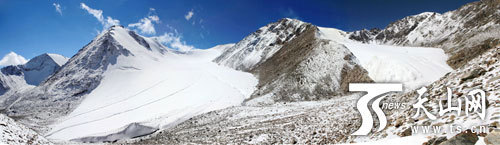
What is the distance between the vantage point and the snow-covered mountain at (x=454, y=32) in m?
33.2

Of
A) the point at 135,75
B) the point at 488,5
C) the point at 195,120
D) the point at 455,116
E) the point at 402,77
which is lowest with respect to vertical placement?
the point at 195,120

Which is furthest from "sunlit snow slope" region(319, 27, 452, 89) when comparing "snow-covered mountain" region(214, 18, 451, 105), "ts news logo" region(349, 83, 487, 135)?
"ts news logo" region(349, 83, 487, 135)

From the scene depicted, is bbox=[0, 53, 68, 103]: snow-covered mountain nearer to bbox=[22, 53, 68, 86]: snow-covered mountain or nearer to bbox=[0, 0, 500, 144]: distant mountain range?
bbox=[22, 53, 68, 86]: snow-covered mountain

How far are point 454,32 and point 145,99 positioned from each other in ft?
279

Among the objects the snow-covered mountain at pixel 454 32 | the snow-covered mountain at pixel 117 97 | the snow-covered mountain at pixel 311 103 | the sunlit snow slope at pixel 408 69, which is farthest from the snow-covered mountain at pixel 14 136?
the snow-covered mountain at pixel 454 32

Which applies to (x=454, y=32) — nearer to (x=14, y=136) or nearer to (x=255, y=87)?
(x=255, y=87)

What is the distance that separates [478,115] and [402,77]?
24117 millimetres

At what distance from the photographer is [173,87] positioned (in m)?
50.7

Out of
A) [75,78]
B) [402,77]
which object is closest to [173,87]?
[75,78]

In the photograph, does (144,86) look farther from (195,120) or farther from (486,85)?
(486,85)

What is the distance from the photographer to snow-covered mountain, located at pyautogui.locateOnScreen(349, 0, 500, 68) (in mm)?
33219

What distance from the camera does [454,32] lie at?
67438mm

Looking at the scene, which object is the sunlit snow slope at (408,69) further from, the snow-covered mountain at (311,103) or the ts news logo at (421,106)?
the ts news logo at (421,106)

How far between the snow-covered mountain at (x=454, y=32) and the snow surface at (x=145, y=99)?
107 ft
